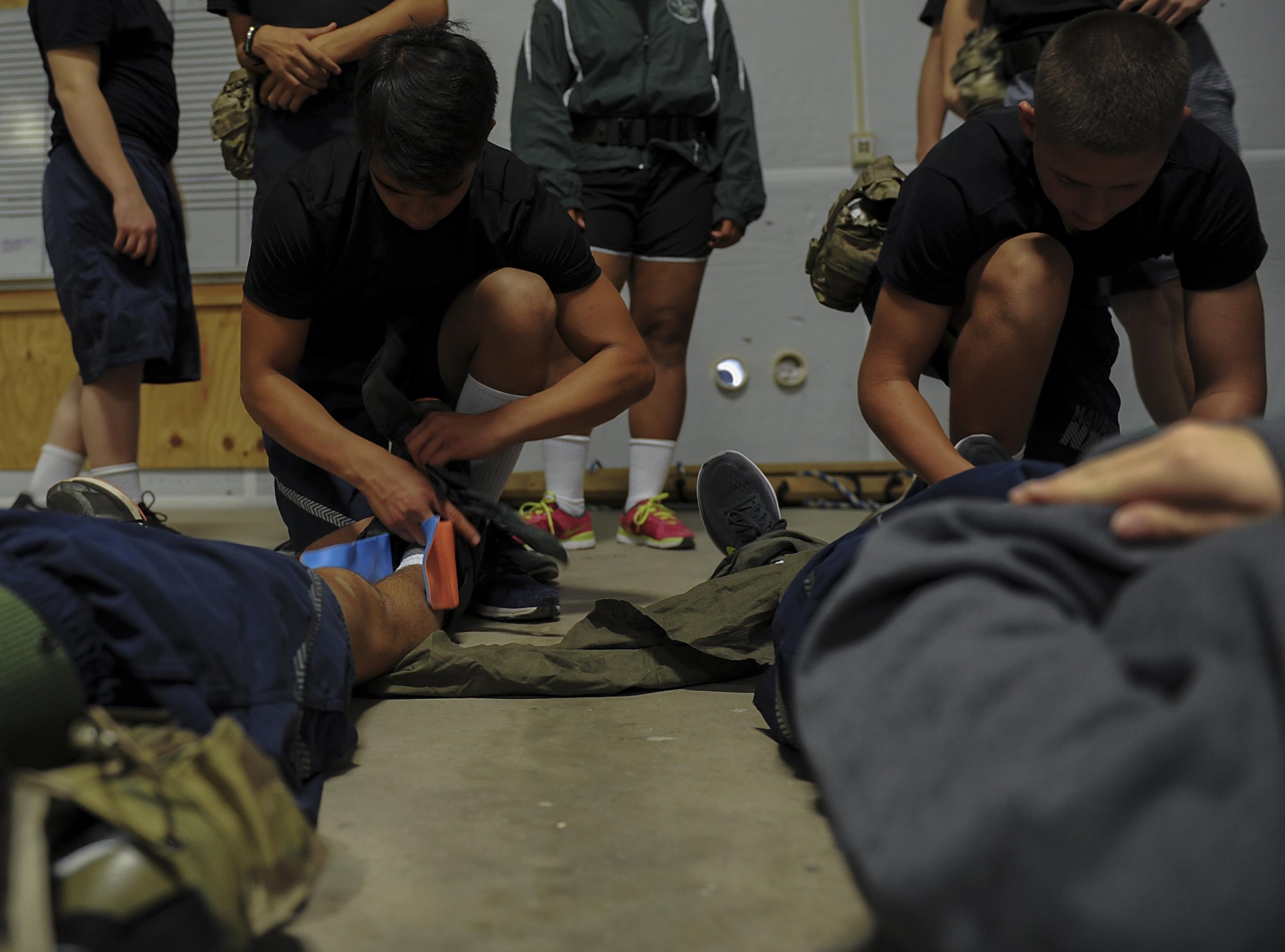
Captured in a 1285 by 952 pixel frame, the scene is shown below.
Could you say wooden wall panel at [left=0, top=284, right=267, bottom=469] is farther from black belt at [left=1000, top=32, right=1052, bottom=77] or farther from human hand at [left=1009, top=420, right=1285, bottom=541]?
human hand at [left=1009, top=420, right=1285, bottom=541]

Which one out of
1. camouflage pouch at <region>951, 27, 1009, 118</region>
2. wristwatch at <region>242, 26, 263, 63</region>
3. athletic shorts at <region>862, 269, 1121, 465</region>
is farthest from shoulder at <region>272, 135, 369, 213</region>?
camouflage pouch at <region>951, 27, 1009, 118</region>

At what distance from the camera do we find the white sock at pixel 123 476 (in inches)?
84.4

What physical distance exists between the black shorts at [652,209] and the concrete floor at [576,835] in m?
1.48

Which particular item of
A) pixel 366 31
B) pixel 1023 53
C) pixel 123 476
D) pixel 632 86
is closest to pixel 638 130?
pixel 632 86

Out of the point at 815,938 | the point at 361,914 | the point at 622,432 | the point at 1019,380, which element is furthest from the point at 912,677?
the point at 622,432

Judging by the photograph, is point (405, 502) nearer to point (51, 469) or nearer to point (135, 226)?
point (135, 226)

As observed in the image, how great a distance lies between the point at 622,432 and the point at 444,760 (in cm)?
265

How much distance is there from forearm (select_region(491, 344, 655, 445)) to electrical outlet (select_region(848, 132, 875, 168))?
7.19 ft

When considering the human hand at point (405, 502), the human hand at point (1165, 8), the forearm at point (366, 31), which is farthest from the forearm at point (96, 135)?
the human hand at point (1165, 8)

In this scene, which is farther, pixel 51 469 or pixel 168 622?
pixel 51 469

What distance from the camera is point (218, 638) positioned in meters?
0.80

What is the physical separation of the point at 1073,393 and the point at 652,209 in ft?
3.82

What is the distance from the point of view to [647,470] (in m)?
2.57

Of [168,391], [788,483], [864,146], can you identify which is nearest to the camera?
[788,483]
